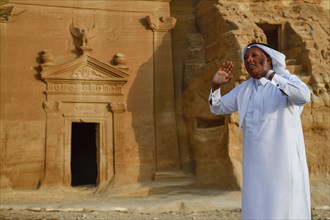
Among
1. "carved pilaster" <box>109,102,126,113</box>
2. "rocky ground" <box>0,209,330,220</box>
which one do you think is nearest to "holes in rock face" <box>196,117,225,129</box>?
"carved pilaster" <box>109,102,126,113</box>

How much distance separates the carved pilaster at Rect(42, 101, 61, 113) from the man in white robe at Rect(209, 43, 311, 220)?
929 centimetres

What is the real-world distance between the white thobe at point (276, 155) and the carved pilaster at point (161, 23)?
10.0 meters

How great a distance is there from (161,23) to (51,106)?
419 cm

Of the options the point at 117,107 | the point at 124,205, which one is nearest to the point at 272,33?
the point at 117,107

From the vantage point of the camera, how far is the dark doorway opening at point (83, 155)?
1626 cm

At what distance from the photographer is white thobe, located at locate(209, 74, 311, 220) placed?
331 cm

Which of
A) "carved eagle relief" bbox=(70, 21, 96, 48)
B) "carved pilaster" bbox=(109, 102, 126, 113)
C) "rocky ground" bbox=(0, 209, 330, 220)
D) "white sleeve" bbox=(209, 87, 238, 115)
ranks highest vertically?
"carved eagle relief" bbox=(70, 21, 96, 48)

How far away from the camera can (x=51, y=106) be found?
40.0 ft

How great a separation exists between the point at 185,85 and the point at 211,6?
2.53 meters

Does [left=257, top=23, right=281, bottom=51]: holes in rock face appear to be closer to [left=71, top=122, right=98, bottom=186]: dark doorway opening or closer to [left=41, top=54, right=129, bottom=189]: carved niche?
[left=41, top=54, right=129, bottom=189]: carved niche

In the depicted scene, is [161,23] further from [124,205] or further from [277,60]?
[277,60]

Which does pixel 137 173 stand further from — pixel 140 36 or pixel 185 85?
pixel 140 36

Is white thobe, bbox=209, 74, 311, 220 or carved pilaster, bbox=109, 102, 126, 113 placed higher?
carved pilaster, bbox=109, 102, 126, 113

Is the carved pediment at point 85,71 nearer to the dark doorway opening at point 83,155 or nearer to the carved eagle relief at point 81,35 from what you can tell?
the carved eagle relief at point 81,35
